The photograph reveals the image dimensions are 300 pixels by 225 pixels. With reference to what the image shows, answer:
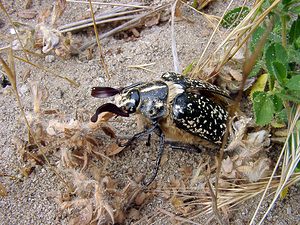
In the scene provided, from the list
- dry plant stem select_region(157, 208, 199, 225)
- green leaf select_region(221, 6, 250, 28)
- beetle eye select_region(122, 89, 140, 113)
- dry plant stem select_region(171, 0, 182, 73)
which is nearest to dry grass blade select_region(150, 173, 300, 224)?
dry plant stem select_region(157, 208, 199, 225)

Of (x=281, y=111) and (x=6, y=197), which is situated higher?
(x=281, y=111)

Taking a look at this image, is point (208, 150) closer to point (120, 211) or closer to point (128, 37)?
point (120, 211)

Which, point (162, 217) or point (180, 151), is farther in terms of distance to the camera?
point (180, 151)

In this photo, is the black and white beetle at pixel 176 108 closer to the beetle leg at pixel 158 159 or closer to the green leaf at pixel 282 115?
the beetle leg at pixel 158 159

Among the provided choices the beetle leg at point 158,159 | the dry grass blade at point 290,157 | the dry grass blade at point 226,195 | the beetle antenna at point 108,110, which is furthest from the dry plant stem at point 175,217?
the beetle antenna at point 108,110

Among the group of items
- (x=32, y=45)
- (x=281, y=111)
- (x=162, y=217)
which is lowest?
(x=162, y=217)

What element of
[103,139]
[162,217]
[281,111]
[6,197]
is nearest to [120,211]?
[162,217]
